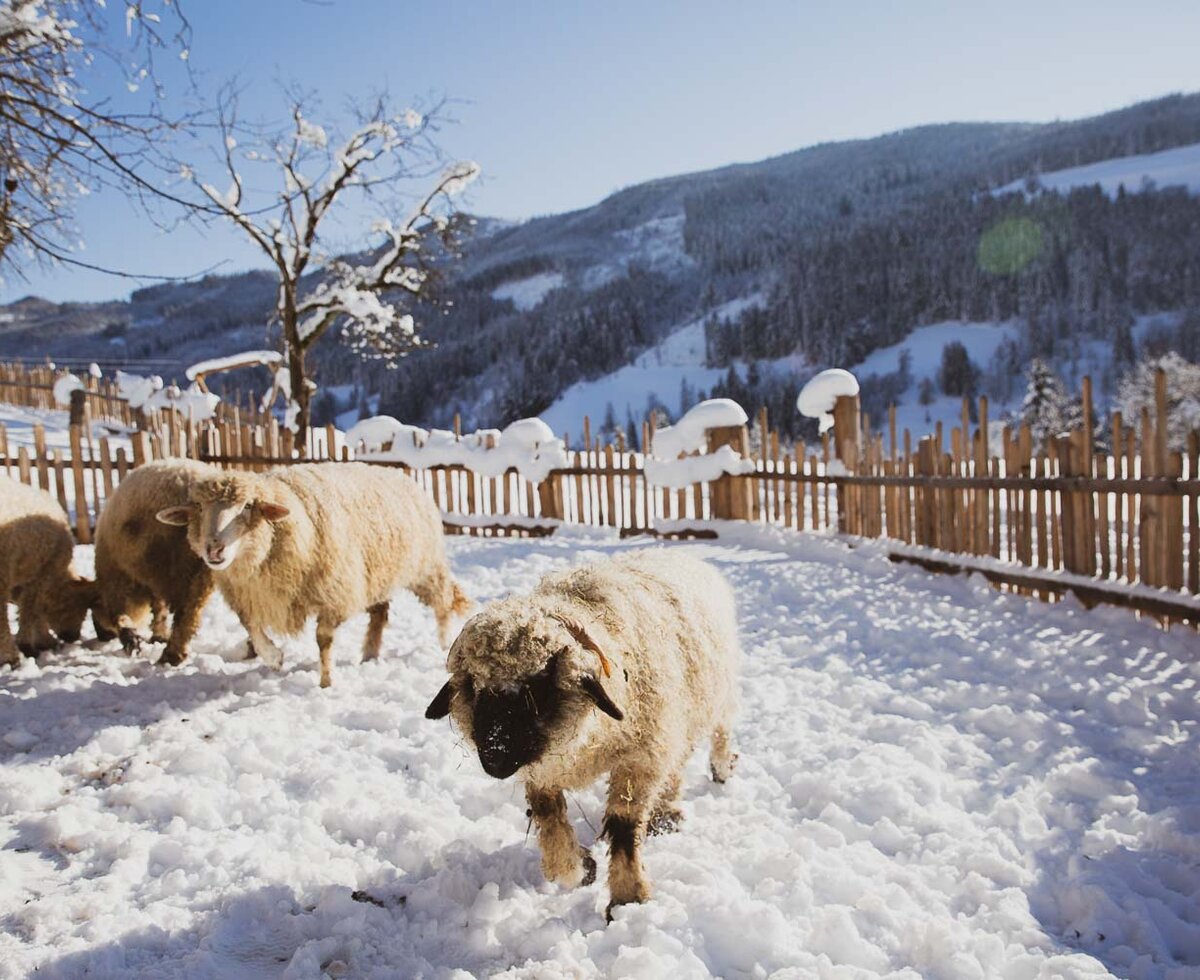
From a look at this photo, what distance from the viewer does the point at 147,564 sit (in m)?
4.52

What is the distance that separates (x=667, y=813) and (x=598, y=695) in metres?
1.06

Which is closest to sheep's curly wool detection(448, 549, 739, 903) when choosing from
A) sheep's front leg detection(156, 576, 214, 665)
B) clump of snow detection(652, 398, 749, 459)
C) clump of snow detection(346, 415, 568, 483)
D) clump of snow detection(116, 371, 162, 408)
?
sheep's front leg detection(156, 576, 214, 665)

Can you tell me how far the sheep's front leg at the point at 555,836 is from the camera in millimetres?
2363

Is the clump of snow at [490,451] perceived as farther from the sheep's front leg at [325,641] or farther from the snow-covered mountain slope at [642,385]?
the snow-covered mountain slope at [642,385]

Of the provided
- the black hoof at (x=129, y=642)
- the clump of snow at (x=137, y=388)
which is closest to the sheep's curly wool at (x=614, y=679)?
the black hoof at (x=129, y=642)

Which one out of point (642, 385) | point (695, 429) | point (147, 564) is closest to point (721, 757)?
point (147, 564)

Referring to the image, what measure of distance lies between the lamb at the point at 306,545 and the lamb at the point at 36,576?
3.40 feet

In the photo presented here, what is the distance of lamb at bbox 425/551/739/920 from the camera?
2070 mm

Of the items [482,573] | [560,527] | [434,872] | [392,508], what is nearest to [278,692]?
[392,508]

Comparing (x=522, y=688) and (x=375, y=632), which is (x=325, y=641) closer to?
(x=375, y=632)

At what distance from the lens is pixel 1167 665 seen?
14.5 feet

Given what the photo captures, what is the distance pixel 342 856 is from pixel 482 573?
17.2ft

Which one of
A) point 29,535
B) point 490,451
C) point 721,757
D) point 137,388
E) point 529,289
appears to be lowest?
point 721,757

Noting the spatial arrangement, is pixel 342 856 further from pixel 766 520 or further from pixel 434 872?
pixel 766 520
